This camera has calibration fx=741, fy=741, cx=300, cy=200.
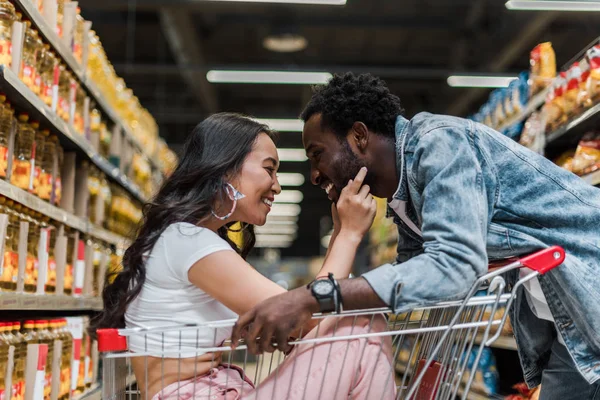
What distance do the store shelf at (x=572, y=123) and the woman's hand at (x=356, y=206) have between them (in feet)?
5.15

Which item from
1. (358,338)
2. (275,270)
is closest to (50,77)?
(358,338)

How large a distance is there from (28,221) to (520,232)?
7.34ft

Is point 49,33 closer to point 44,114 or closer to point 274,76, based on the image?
point 44,114

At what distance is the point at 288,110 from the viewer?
16.4 meters

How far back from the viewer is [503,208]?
183cm

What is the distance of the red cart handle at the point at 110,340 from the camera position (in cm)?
166

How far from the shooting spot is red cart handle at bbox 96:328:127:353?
166 centimetres

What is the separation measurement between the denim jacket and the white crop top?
550mm

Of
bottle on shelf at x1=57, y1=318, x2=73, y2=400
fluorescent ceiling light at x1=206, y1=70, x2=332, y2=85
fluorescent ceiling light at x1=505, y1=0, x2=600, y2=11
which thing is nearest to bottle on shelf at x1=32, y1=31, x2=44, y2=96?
bottle on shelf at x1=57, y1=318, x2=73, y2=400

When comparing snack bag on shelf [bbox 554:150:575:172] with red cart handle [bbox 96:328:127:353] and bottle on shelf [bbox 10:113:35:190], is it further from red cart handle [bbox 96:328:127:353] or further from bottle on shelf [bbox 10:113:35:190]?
red cart handle [bbox 96:328:127:353]

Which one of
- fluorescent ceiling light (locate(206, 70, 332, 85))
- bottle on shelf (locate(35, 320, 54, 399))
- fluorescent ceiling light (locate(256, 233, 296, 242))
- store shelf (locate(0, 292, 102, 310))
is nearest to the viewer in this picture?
store shelf (locate(0, 292, 102, 310))

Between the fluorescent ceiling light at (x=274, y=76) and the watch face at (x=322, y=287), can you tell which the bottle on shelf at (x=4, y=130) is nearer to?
the watch face at (x=322, y=287)

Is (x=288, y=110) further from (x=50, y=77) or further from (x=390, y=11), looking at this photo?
(x=50, y=77)

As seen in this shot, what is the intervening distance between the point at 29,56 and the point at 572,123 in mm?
2473
